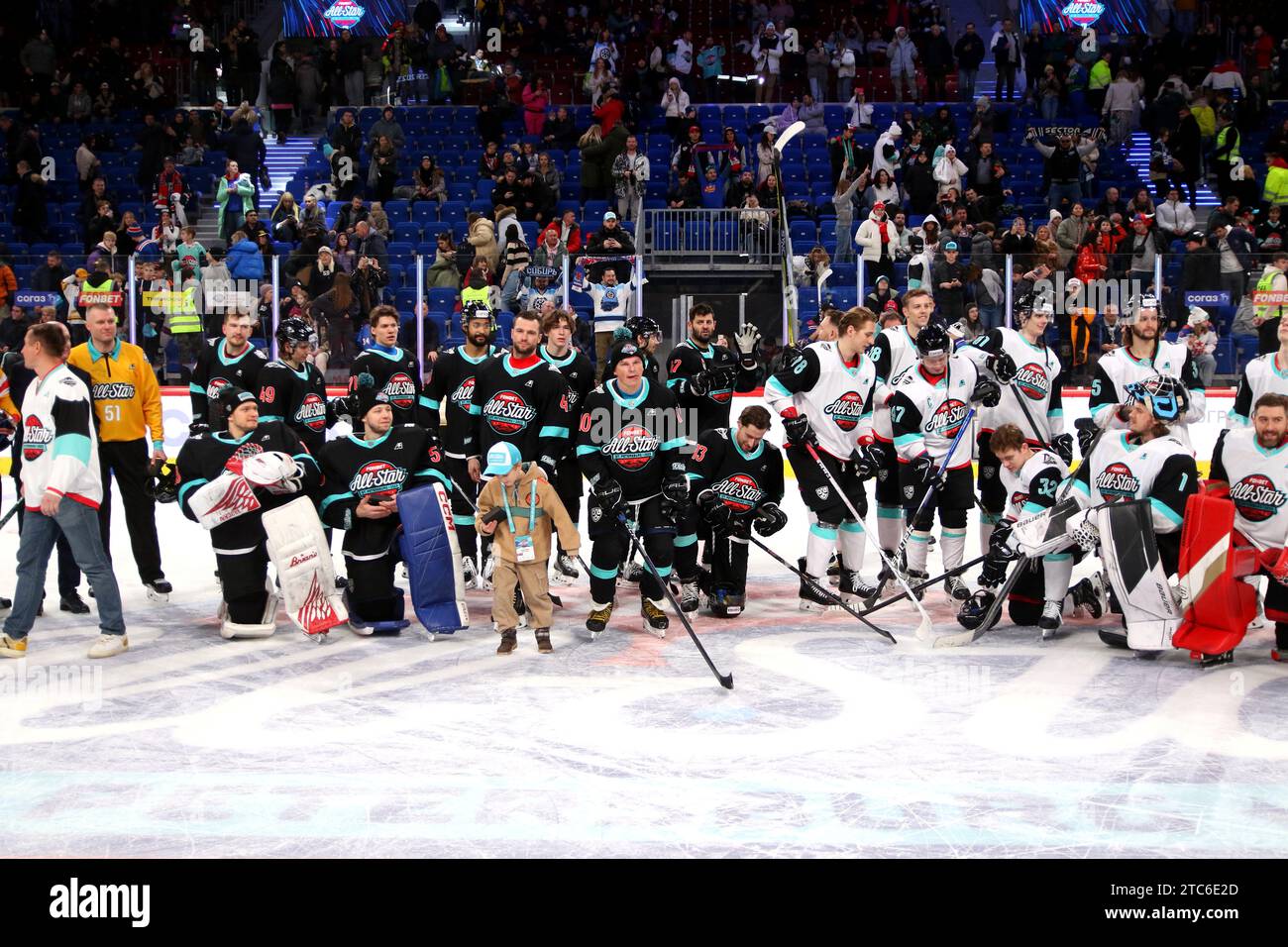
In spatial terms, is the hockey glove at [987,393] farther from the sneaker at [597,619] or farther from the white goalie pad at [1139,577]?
the sneaker at [597,619]

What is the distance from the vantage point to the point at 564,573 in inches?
324

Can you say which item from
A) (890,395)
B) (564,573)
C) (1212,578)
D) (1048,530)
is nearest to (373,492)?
(564,573)

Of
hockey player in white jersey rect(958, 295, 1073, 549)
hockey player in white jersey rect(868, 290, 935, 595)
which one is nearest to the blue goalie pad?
hockey player in white jersey rect(868, 290, 935, 595)

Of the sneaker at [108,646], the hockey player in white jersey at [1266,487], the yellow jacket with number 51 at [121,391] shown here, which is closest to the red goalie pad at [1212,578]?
the hockey player in white jersey at [1266,487]

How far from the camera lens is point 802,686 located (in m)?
6.04

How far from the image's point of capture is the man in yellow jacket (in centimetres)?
725

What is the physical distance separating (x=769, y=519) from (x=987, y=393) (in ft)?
4.11

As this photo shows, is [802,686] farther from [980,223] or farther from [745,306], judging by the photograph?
[980,223]

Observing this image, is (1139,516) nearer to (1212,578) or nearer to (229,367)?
(1212,578)

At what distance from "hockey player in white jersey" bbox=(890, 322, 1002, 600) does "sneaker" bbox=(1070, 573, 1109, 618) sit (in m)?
0.54

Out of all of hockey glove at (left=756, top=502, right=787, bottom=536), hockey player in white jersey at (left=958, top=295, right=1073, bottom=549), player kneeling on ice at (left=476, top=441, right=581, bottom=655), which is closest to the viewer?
player kneeling on ice at (left=476, top=441, right=581, bottom=655)

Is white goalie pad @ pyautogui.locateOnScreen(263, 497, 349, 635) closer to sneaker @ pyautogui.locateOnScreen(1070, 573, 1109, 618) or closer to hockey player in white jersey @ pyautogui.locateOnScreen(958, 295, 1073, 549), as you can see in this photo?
hockey player in white jersey @ pyautogui.locateOnScreen(958, 295, 1073, 549)

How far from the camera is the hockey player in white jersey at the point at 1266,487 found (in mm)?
6316
